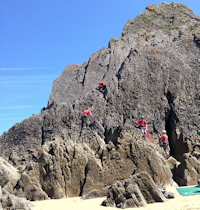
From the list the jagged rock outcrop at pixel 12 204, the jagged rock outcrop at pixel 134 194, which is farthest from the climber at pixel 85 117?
the jagged rock outcrop at pixel 12 204

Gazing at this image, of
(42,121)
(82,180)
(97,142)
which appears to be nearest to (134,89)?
(97,142)

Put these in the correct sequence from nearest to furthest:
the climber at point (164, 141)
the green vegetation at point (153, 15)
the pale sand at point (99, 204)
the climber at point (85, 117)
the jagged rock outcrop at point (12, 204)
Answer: the pale sand at point (99, 204), the jagged rock outcrop at point (12, 204), the climber at point (164, 141), the climber at point (85, 117), the green vegetation at point (153, 15)

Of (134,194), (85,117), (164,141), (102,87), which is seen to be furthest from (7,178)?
(102,87)

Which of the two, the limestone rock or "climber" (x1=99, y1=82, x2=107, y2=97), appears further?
"climber" (x1=99, y1=82, x2=107, y2=97)

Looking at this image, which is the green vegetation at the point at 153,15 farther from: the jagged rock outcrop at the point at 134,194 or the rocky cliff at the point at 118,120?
the jagged rock outcrop at the point at 134,194

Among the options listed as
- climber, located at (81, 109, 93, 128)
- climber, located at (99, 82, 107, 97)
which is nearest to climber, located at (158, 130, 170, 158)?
climber, located at (81, 109, 93, 128)

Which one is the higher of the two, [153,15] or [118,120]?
[153,15]

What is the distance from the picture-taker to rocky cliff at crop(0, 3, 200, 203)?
11898 mm

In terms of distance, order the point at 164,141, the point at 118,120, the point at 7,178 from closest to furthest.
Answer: the point at 7,178, the point at 164,141, the point at 118,120

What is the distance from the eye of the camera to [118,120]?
19.8m

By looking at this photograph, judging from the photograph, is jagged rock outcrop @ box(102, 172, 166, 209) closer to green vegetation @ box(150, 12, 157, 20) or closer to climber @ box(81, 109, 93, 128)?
climber @ box(81, 109, 93, 128)

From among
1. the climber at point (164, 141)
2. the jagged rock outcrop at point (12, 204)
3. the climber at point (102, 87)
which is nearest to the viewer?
the jagged rock outcrop at point (12, 204)

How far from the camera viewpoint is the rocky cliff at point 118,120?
11898 mm

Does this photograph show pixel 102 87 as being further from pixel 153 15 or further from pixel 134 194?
pixel 134 194
